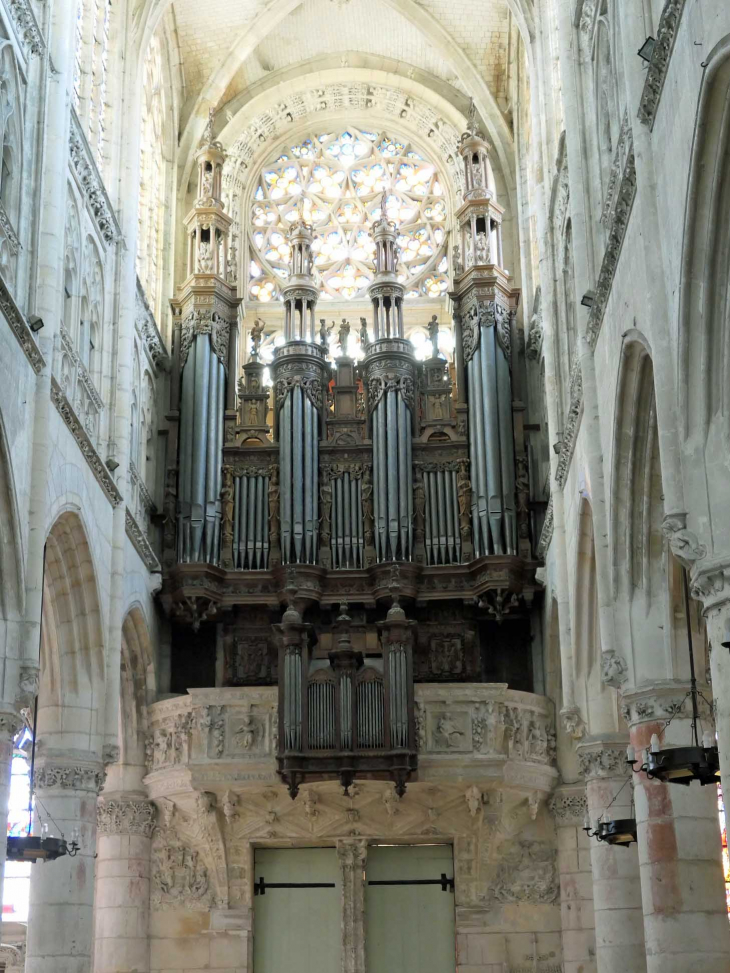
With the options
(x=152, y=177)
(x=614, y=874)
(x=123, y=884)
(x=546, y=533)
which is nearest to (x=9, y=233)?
(x=546, y=533)

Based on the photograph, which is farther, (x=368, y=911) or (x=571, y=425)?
(x=368, y=911)

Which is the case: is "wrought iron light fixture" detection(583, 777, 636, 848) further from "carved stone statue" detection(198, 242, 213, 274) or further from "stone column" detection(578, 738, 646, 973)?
"carved stone statue" detection(198, 242, 213, 274)

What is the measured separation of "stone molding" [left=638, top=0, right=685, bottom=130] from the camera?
11.9 meters

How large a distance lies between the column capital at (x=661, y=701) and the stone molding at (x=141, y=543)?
31.5 ft

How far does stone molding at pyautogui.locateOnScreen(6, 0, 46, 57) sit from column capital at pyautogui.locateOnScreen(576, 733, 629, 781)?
39.6 feet

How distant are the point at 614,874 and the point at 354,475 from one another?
9879mm

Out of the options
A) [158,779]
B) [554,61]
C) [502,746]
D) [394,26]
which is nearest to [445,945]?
[502,746]

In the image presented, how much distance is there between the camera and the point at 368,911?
23625 millimetres

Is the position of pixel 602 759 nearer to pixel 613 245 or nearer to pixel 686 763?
pixel 686 763

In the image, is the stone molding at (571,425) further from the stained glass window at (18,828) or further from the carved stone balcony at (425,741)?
the stained glass window at (18,828)

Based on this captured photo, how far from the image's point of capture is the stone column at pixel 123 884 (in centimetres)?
2288

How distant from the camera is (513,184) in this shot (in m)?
29.5

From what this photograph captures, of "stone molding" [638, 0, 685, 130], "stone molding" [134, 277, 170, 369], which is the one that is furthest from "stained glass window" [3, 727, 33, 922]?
"stone molding" [638, 0, 685, 130]

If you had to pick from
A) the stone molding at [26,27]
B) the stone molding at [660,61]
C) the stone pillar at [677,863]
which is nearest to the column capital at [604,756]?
the stone pillar at [677,863]
